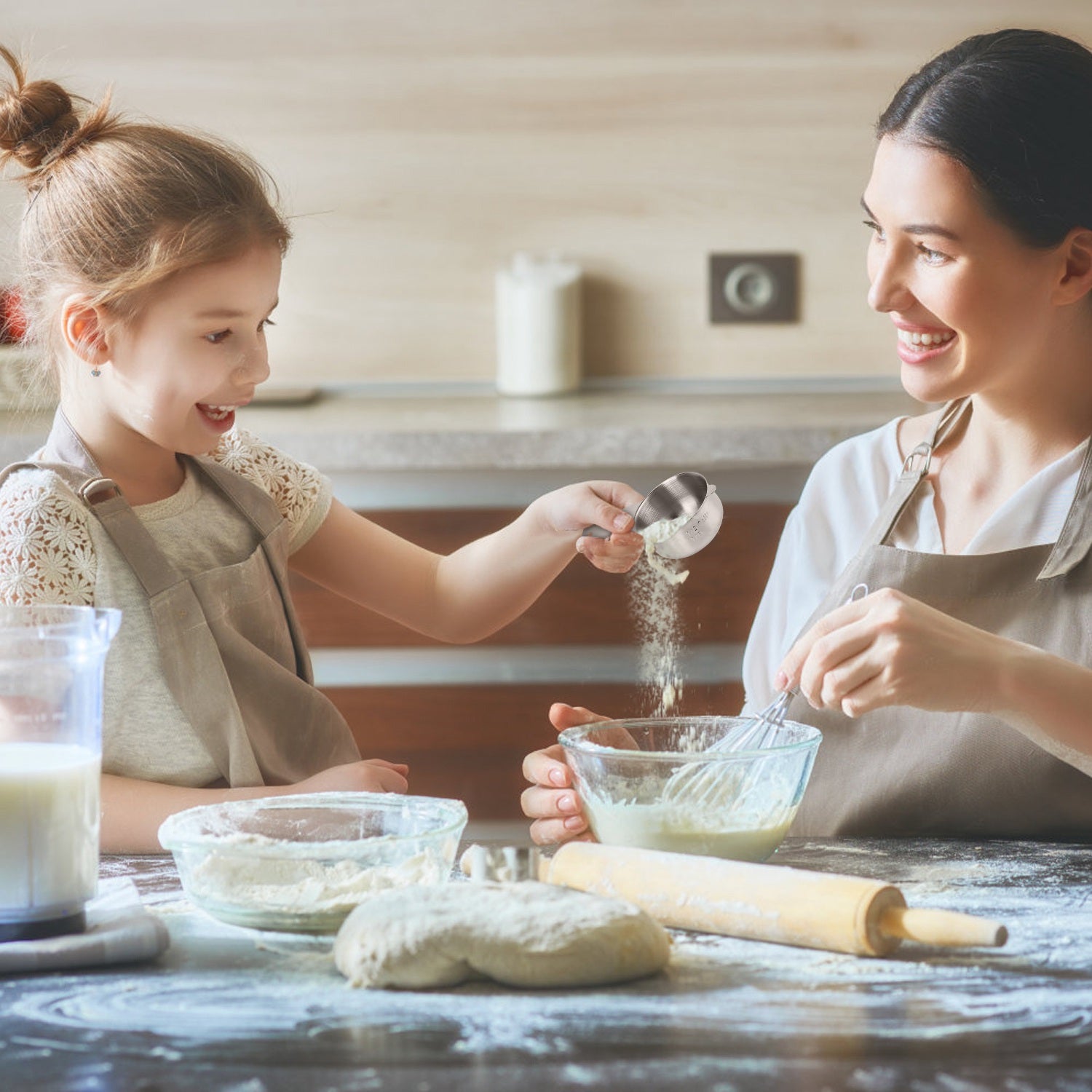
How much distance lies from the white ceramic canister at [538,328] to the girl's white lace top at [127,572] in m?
1.39

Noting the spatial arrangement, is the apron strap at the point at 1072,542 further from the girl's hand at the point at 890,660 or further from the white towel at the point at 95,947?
the white towel at the point at 95,947

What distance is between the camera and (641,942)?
0.83 metres

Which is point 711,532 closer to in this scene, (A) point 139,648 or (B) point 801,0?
(A) point 139,648

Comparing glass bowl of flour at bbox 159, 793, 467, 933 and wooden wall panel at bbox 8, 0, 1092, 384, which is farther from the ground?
wooden wall panel at bbox 8, 0, 1092, 384

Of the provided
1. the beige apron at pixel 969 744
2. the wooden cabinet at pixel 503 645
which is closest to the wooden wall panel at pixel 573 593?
the wooden cabinet at pixel 503 645

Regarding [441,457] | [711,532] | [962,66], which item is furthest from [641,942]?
[441,457]

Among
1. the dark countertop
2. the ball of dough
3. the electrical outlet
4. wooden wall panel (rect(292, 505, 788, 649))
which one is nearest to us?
the dark countertop

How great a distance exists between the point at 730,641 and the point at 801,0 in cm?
132

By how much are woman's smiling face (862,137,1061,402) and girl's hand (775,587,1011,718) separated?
1.27 ft

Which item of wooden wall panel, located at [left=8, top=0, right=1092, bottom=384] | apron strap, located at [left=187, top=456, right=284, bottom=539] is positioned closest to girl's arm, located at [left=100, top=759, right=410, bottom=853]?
apron strap, located at [left=187, top=456, right=284, bottom=539]

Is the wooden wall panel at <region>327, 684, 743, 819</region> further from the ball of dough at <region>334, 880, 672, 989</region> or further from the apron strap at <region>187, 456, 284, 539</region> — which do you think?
the ball of dough at <region>334, 880, 672, 989</region>

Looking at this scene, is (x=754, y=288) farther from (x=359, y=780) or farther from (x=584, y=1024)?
(x=584, y=1024)

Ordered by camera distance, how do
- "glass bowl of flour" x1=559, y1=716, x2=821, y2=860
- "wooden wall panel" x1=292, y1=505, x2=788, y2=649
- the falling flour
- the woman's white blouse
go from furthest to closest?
"wooden wall panel" x1=292, y1=505, x2=788, y2=649, the woman's white blouse, the falling flour, "glass bowl of flour" x1=559, y1=716, x2=821, y2=860

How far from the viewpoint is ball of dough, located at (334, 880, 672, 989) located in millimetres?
806
